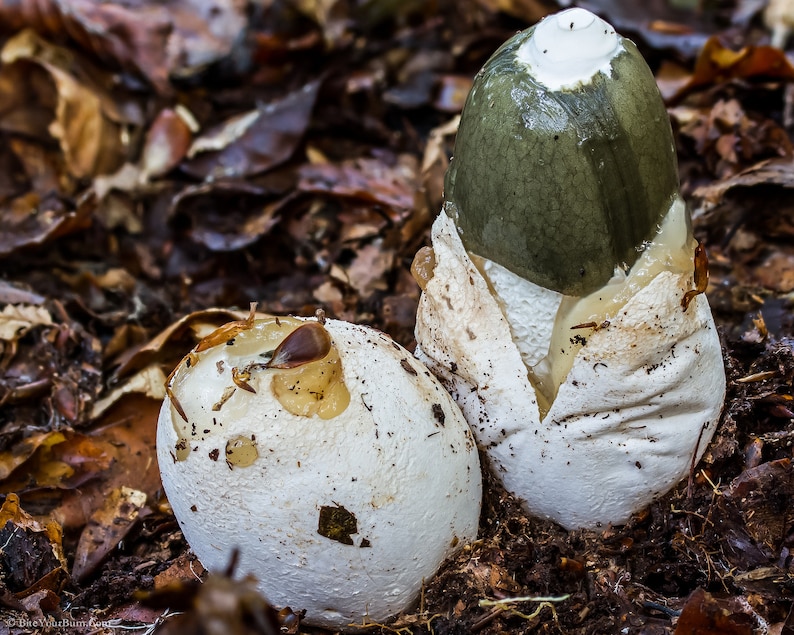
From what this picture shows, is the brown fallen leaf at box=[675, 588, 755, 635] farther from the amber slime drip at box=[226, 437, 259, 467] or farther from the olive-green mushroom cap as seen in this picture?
the amber slime drip at box=[226, 437, 259, 467]

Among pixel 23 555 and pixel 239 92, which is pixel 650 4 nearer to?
pixel 239 92

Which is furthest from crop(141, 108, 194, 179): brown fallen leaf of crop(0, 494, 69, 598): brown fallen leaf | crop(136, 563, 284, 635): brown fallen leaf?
crop(136, 563, 284, 635): brown fallen leaf

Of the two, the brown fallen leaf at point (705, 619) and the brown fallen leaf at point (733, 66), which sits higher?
the brown fallen leaf at point (733, 66)

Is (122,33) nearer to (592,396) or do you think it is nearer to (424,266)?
(424,266)

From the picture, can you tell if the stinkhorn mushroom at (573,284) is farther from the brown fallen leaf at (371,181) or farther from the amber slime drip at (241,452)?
the brown fallen leaf at (371,181)

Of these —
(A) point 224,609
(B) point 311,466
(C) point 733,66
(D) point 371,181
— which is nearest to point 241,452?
(B) point 311,466

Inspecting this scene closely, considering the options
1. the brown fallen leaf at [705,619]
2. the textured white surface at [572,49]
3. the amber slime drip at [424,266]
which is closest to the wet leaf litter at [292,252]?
the brown fallen leaf at [705,619]
